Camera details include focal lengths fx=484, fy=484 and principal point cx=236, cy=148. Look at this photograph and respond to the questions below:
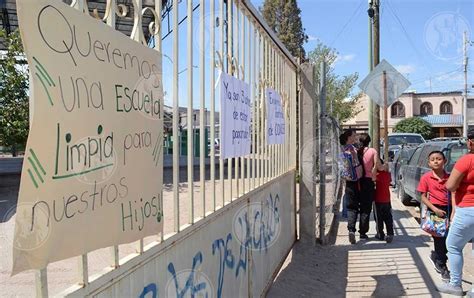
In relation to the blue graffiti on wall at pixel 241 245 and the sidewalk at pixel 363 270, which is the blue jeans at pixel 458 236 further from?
the blue graffiti on wall at pixel 241 245

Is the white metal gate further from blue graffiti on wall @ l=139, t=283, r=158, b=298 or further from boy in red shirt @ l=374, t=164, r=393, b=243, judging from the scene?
boy in red shirt @ l=374, t=164, r=393, b=243

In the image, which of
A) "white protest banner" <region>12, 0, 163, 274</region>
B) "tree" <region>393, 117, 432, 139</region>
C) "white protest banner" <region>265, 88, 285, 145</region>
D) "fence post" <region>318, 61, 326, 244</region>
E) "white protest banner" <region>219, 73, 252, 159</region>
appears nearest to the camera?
"white protest banner" <region>12, 0, 163, 274</region>

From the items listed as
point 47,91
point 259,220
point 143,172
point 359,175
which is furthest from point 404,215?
point 47,91

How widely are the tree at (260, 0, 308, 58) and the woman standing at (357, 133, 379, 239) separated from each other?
18.9 metres

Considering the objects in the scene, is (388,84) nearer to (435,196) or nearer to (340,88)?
(435,196)

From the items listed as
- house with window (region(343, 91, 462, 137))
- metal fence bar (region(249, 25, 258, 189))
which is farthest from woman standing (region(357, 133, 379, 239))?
house with window (region(343, 91, 462, 137))

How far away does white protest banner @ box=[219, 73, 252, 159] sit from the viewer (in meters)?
3.25

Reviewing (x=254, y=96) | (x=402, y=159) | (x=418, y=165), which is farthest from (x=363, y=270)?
(x=402, y=159)

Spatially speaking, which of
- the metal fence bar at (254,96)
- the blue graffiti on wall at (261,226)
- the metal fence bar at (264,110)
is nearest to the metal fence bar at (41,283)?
the blue graffiti on wall at (261,226)

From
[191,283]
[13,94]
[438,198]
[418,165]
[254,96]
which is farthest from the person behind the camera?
[13,94]

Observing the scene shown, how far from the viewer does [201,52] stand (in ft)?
9.56

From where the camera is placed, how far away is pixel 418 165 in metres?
10.5

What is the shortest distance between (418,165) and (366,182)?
362cm

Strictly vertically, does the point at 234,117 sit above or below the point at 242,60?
below
